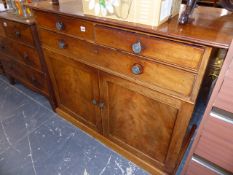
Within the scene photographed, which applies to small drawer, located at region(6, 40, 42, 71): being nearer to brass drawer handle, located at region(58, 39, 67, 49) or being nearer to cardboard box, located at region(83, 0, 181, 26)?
brass drawer handle, located at region(58, 39, 67, 49)

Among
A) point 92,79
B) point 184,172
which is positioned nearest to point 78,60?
point 92,79

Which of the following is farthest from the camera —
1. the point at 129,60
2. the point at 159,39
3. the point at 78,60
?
the point at 78,60

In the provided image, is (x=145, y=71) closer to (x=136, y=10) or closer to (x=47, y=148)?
(x=136, y=10)

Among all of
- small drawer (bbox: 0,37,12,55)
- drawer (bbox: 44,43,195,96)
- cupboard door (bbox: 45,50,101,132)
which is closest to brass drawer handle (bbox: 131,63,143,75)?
drawer (bbox: 44,43,195,96)

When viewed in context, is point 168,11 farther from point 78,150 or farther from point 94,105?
point 78,150

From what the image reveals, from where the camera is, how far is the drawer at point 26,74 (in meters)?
1.54

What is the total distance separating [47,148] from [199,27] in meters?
1.28

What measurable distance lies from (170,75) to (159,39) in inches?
6.0

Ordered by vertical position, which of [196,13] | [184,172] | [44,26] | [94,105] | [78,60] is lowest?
[184,172]

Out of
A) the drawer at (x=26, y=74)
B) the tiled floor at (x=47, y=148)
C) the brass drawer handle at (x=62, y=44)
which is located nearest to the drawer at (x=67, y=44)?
the brass drawer handle at (x=62, y=44)

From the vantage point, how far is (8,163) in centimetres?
123

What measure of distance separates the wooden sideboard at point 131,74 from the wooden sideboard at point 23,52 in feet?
0.49

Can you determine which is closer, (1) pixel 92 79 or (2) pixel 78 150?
(1) pixel 92 79

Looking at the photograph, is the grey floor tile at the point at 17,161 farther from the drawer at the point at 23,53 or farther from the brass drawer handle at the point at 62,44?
the brass drawer handle at the point at 62,44
